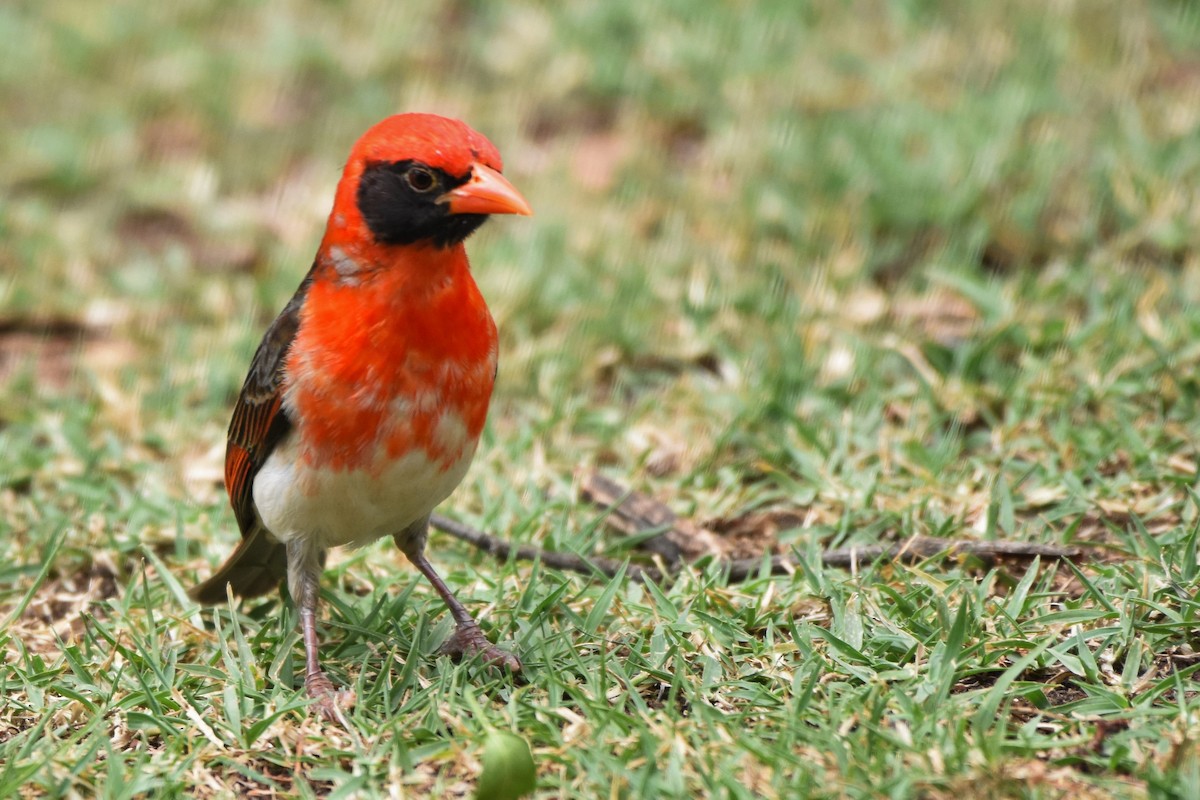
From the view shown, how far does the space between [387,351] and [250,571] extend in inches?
42.4

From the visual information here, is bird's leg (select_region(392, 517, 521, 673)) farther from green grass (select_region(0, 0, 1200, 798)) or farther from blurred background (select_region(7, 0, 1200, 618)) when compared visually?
blurred background (select_region(7, 0, 1200, 618))

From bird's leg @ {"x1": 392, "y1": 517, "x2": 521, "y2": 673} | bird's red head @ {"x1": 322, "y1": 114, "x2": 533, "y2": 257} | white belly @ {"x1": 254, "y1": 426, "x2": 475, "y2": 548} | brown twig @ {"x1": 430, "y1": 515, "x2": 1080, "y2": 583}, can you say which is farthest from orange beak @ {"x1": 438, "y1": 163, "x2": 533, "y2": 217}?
brown twig @ {"x1": 430, "y1": 515, "x2": 1080, "y2": 583}

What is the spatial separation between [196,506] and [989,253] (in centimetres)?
333

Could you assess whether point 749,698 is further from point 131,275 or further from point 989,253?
point 131,275

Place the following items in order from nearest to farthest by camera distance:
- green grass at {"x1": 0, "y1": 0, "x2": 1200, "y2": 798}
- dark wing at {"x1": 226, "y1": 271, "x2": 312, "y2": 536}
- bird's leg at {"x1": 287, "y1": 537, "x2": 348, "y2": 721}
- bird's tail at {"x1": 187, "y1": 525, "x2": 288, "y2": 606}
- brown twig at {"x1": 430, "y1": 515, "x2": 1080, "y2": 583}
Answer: green grass at {"x1": 0, "y1": 0, "x2": 1200, "y2": 798}, dark wing at {"x1": 226, "y1": 271, "x2": 312, "y2": 536}, bird's leg at {"x1": 287, "y1": 537, "x2": 348, "y2": 721}, brown twig at {"x1": 430, "y1": 515, "x2": 1080, "y2": 583}, bird's tail at {"x1": 187, "y1": 525, "x2": 288, "y2": 606}

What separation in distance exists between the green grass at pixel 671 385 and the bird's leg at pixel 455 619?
74 mm

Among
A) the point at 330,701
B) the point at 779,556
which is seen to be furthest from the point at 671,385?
the point at 330,701

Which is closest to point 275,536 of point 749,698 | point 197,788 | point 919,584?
point 197,788

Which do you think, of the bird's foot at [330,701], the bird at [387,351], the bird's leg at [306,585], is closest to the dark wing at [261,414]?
the bird at [387,351]

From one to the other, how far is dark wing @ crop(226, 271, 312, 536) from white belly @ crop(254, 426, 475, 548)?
5 cm

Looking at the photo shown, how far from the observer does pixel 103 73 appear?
26.9 feet

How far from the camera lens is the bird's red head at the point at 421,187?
3730mm

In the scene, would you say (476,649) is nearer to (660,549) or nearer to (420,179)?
(660,549)

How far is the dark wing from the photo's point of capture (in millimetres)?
3926
